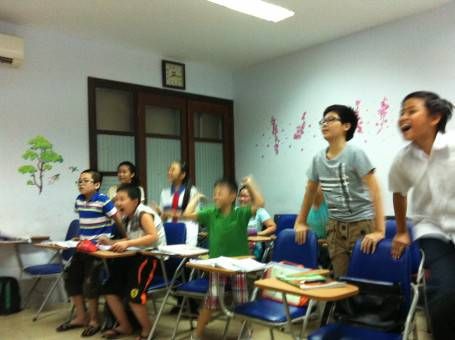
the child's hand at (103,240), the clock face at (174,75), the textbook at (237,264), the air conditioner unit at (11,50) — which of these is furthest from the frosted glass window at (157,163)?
the textbook at (237,264)

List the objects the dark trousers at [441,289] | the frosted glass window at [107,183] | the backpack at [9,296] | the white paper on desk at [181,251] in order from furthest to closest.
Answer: the frosted glass window at [107,183] < the backpack at [9,296] < the white paper on desk at [181,251] < the dark trousers at [441,289]

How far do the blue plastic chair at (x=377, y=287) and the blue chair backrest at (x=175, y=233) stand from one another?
72.1 inches

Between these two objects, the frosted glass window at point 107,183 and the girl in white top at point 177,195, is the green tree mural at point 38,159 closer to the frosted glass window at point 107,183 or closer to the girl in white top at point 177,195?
the frosted glass window at point 107,183

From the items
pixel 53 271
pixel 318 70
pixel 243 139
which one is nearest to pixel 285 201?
pixel 243 139

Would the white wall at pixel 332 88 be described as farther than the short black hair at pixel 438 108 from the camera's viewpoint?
Yes

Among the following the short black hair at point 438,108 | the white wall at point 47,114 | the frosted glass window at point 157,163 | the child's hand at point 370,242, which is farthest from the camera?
the frosted glass window at point 157,163

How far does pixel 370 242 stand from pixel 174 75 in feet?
14.4

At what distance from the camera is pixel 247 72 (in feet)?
22.0

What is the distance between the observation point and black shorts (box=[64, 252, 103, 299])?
3836 millimetres

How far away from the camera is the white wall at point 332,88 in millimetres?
4613

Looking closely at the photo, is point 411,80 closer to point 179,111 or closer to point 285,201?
point 285,201

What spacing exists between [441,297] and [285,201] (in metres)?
4.31

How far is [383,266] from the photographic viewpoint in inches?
90.8

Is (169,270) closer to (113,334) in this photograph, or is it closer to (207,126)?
(113,334)
